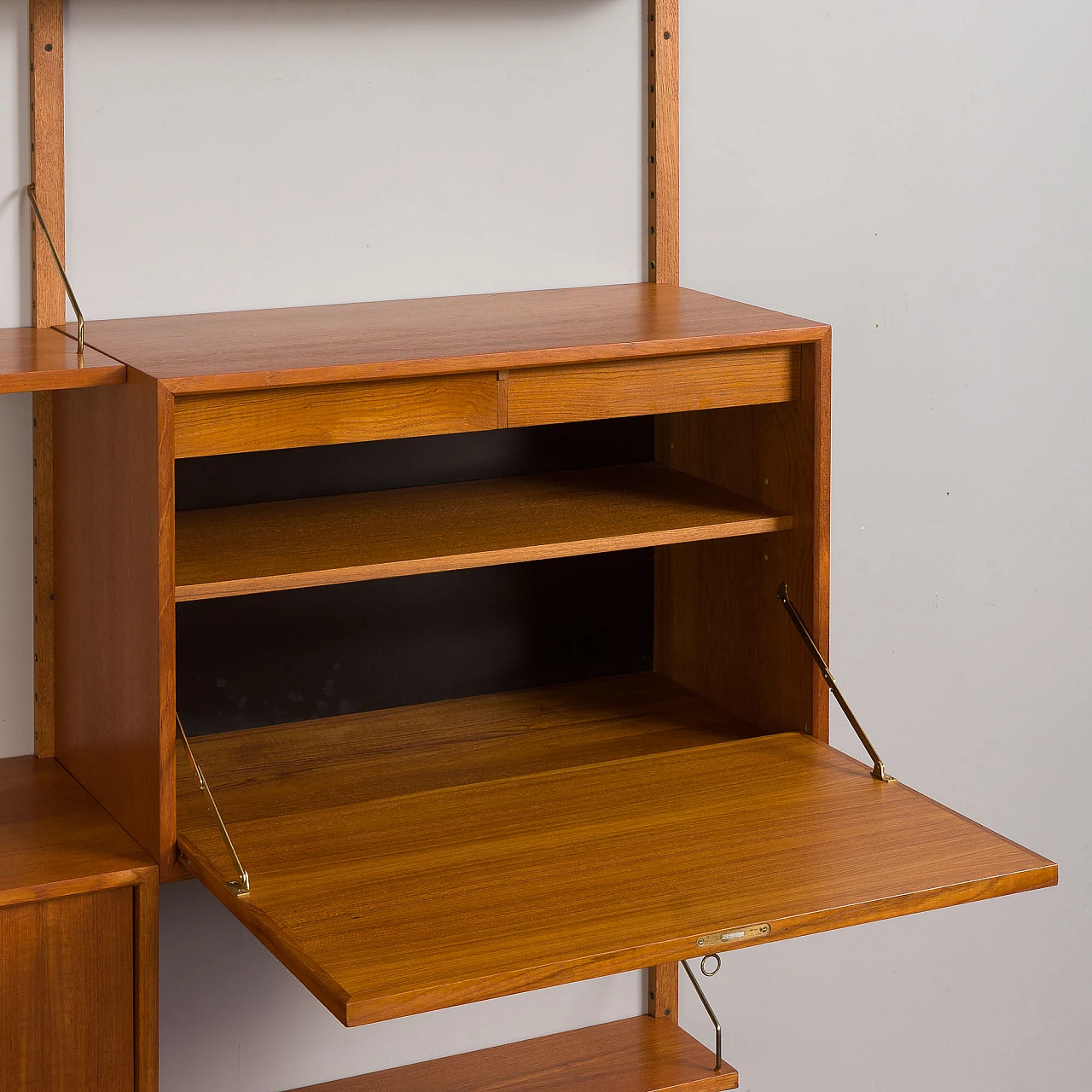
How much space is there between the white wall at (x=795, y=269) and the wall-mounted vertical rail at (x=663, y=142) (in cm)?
2

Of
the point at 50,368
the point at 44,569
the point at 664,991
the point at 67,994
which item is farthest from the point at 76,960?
the point at 664,991

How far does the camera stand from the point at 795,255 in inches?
97.7

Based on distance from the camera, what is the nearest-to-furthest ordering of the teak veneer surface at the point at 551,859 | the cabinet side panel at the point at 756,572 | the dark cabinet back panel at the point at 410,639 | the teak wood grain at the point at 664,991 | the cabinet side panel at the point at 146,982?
the teak veneer surface at the point at 551,859 → the cabinet side panel at the point at 146,982 → the cabinet side panel at the point at 756,572 → the dark cabinet back panel at the point at 410,639 → the teak wood grain at the point at 664,991

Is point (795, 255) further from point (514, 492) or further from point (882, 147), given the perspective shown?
point (514, 492)

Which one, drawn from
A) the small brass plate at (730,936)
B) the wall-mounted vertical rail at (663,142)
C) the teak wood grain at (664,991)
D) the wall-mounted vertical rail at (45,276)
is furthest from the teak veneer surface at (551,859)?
the wall-mounted vertical rail at (663,142)

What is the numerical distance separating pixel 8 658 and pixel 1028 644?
Answer: 1586 millimetres

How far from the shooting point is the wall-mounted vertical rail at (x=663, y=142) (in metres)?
2.31

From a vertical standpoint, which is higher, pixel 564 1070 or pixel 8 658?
pixel 8 658

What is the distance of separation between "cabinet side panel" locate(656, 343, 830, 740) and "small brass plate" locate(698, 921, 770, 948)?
573mm

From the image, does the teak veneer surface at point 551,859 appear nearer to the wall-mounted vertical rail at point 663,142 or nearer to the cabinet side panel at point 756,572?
the cabinet side panel at point 756,572

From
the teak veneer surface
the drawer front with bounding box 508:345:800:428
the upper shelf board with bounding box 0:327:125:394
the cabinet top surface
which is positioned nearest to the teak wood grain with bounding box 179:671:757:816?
the teak veneer surface

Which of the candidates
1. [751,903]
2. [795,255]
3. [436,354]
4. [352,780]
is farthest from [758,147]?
[751,903]

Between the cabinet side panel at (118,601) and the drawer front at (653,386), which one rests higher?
the drawer front at (653,386)

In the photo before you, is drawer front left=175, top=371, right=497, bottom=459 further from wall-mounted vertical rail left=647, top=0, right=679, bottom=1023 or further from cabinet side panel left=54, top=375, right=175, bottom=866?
wall-mounted vertical rail left=647, top=0, right=679, bottom=1023
